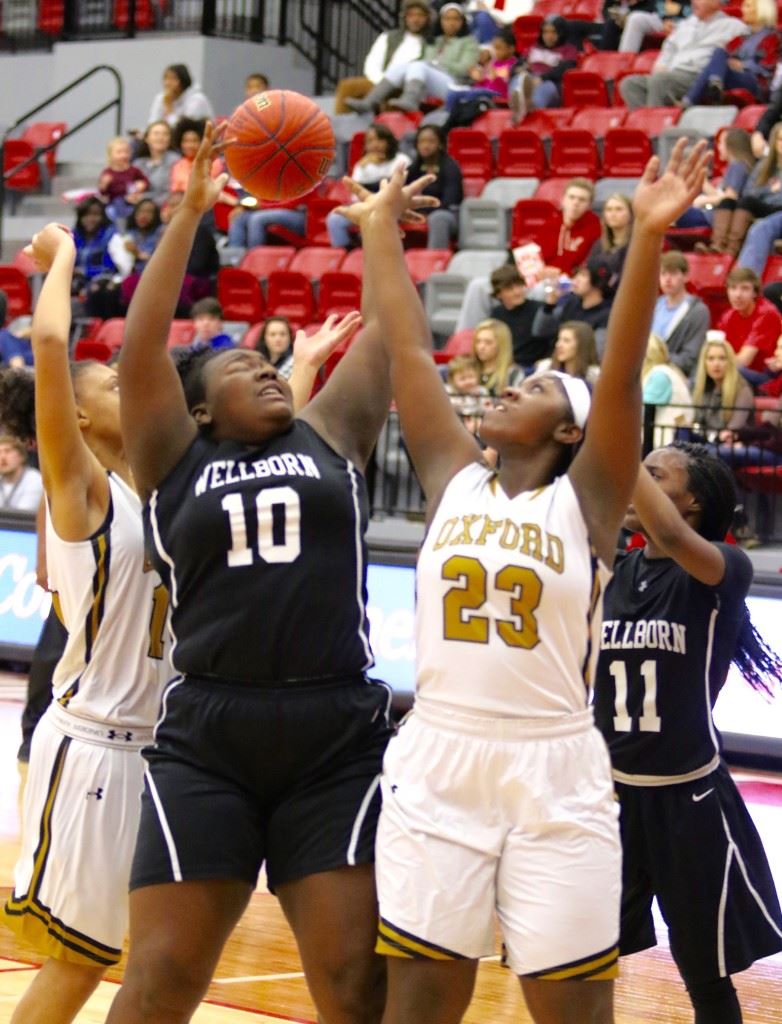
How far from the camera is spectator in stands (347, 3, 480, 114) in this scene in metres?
15.8

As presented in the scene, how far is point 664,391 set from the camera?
10.2m

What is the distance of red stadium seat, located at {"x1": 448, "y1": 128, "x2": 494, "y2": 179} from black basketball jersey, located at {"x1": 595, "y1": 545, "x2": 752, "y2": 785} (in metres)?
10.5

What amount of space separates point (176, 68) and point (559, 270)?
5.63m

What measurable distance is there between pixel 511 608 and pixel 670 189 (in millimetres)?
896

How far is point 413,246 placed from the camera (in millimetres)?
14578

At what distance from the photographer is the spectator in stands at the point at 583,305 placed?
11.2 meters

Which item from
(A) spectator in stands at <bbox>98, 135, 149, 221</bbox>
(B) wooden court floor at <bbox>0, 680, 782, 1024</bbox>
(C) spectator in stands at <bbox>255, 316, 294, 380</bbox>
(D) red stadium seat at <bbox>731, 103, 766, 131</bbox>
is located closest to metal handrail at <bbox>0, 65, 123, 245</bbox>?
(A) spectator in stands at <bbox>98, 135, 149, 221</bbox>

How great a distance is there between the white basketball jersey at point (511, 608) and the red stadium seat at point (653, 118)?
35.6ft

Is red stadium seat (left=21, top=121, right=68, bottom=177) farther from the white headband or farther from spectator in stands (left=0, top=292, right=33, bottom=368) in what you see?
the white headband

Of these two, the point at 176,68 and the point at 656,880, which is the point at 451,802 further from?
the point at 176,68

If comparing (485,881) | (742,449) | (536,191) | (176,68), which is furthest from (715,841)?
(176,68)

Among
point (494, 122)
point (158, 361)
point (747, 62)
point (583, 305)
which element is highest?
point (158, 361)

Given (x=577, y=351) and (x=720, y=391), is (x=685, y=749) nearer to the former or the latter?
(x=577, y=351)

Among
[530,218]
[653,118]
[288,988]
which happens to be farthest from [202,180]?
[653,118]
